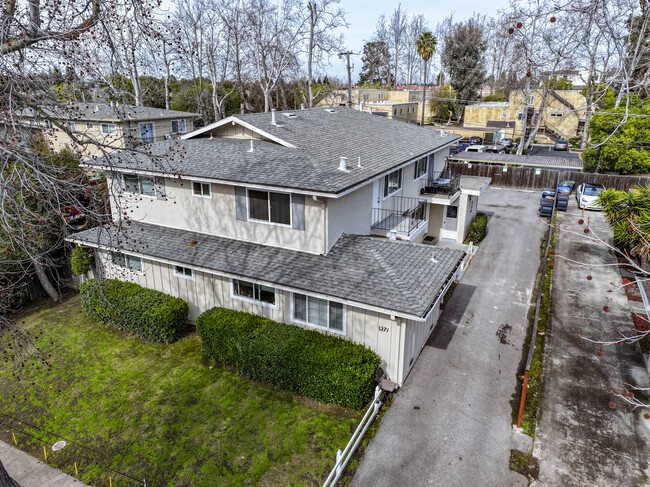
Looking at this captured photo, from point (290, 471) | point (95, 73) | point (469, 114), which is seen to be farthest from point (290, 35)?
point (290, 471)

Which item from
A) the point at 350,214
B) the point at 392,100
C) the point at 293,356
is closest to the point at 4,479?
the point at 293,356

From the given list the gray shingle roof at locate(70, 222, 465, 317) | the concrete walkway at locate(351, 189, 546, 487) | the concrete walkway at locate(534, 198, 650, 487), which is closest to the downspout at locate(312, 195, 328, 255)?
the gray shingle roof at locate(70, 222, 465, 317)

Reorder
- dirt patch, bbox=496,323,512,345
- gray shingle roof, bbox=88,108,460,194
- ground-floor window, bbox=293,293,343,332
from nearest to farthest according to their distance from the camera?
ground-floor window, bbox=293,293,343,332 < gray shingle roof, bbox=88,108,460,194 < dirt patch, bbox=496,323,512,345

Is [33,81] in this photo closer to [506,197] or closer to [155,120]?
[155,120]

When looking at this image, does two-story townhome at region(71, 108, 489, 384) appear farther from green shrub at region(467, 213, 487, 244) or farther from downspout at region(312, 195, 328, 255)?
green shrub at region(467, 213, 487, 244)

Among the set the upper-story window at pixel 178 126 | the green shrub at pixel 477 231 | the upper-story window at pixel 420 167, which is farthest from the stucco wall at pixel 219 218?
the upper-story window at pixel 178 126
